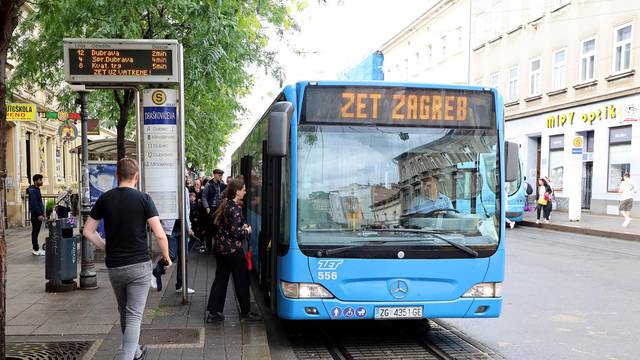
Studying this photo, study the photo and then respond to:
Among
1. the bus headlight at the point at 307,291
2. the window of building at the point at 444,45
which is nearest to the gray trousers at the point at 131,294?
the bus headlight at the point at 307,291

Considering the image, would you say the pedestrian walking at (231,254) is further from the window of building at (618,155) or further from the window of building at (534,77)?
the window of building at (534,77)

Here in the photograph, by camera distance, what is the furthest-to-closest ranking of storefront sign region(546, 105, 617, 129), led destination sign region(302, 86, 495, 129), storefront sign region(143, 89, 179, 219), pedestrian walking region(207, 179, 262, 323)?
storefront sign region(546, 105, 617, 129)
storefront sign region(143, 89, 179, 219)
pedestrian walking region(207, 179, 262, 323)
led destination sign region(302, 86, 495, 129)

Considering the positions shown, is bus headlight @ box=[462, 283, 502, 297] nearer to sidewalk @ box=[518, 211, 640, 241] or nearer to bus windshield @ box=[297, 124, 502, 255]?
bus windshield @ box=[297, 124, 502, 255]

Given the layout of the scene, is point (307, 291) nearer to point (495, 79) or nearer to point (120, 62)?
point (120, 62)

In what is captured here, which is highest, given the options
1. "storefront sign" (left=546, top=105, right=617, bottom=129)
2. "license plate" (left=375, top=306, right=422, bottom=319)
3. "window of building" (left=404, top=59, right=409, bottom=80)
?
"window of building" (left=404, top=59, right=409, bottom=80)

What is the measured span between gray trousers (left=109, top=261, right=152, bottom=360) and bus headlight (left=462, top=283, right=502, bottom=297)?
3.05 metres

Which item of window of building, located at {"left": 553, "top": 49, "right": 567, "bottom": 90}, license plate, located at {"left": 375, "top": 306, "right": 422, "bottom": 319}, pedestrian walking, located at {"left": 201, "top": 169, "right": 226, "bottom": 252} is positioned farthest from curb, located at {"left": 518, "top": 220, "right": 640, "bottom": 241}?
license plate, located at {"left": 375, "top": 306, "right": 422, "bottom": 319}

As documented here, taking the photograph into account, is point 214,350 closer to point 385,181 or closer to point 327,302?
point 327,302

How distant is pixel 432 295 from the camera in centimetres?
543

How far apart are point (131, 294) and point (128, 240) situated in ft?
1.46

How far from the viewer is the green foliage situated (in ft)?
28.3

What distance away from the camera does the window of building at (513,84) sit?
97.8ft

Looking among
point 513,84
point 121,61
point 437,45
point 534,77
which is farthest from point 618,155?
point 121,61

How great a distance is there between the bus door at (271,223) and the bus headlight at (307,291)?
36 cm
